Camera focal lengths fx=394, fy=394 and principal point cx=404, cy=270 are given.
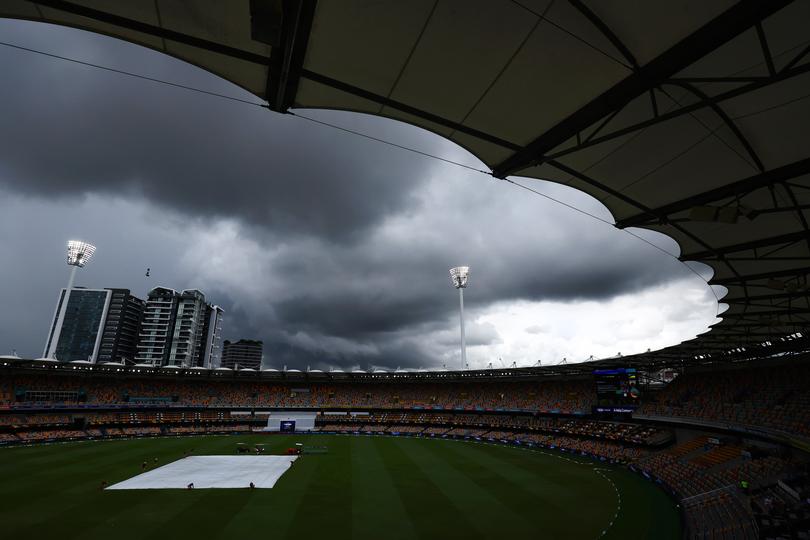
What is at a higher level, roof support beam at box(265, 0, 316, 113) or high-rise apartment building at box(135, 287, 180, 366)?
high-rise apartment building at box(135, 287, 180, 366)

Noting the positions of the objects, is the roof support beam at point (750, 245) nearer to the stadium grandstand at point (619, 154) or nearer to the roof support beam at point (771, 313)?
the stadium grandstand at point (619, 154)

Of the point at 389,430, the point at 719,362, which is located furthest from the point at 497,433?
the point at 719,362

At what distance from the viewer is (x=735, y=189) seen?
9016 mm

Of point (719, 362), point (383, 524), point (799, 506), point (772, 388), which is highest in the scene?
point (719, 362)

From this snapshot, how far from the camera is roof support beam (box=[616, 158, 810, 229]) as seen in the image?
835cm

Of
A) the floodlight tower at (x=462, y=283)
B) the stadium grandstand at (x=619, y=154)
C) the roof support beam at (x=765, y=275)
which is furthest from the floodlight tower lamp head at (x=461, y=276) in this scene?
the roof support beam at (x=765, y=275)

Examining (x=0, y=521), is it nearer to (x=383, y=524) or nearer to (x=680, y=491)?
(x=383, y=524)

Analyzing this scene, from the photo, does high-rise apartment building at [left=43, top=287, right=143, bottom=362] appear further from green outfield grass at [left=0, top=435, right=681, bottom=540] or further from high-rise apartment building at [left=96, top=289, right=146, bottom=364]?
green outfield grass at [left=0, top=435, right=681, bottom=540]

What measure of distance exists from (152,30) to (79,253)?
89577 mm

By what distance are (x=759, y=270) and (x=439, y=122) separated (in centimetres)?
1618

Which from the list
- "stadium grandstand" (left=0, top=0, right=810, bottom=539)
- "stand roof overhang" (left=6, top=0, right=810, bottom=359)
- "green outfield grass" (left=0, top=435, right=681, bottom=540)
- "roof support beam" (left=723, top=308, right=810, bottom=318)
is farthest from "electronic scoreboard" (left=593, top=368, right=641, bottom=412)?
"stand roof overhang" (left=6, top=0, right=810, bottom=359)

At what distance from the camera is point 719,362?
4816cm

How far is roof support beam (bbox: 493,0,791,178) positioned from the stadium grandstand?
0.02 meters

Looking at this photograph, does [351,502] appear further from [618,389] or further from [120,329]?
[120,329]
